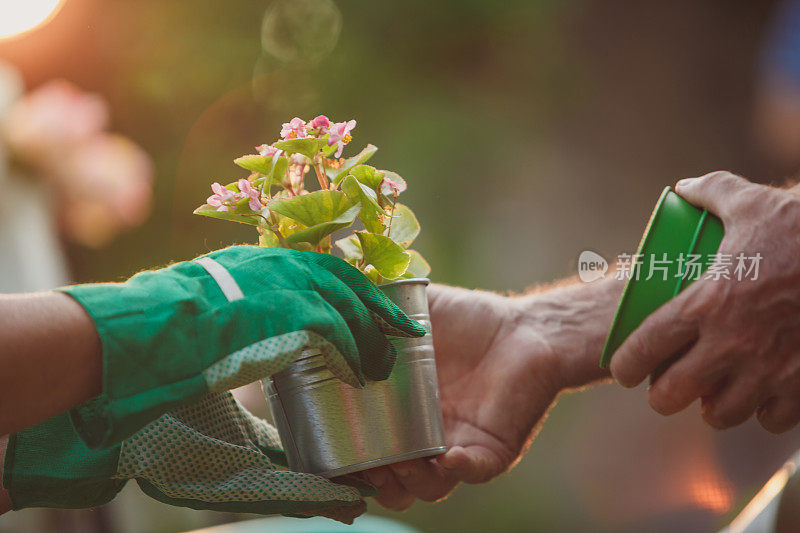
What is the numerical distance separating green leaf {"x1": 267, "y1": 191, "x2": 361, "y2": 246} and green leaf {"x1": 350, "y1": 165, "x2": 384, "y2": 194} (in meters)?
0.05

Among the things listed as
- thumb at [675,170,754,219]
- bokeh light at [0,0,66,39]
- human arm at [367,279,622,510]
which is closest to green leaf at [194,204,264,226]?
human arm at [367,279,622,510]

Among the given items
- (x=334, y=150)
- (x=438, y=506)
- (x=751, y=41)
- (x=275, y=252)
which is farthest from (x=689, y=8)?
(x=275, y=252)

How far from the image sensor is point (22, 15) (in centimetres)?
192

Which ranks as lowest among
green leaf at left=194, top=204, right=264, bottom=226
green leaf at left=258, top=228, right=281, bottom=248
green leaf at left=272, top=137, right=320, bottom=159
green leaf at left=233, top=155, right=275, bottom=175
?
green leaf at left=258, top=228, right=281, bottom=248

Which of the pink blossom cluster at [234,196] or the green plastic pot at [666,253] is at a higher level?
the pink blossom cluster at [234,196]

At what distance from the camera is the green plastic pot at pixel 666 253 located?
33.2 inches

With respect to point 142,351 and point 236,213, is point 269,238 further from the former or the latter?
point 142,351

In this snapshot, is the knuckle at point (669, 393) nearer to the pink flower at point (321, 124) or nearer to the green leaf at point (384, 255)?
the green leaf at point (384, 255)

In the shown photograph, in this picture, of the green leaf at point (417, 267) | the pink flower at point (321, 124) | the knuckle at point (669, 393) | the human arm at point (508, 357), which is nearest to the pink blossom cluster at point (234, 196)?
the pink flower at point (321, 124)

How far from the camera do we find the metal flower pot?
0.78m

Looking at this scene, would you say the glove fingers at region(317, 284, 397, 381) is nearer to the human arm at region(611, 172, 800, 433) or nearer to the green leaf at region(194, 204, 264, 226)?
the green leaf at region(194, 204, 264, 226)

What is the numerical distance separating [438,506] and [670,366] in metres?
2.45

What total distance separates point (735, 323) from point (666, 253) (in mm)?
142

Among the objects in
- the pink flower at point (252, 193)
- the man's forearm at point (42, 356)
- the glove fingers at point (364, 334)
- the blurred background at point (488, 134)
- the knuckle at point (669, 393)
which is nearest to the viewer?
the man's forearm at point (42, 356)
